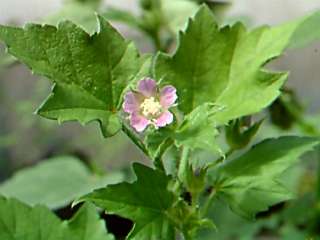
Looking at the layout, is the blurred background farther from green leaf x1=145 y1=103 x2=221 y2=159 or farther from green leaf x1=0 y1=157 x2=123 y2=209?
green leaf x1=145 y1=103 x2=221 y2=159

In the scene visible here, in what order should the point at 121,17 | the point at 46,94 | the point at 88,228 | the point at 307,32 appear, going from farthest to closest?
1. the point at 46,94
2. the point at 121,17
3. the point at 307,32
4. the point at 88,228

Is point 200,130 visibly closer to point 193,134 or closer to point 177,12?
point 193,134

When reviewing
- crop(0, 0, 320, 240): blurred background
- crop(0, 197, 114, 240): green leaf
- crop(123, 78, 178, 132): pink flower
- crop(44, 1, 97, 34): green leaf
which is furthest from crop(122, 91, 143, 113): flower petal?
crop(0, 0, 320, 240): blurred background

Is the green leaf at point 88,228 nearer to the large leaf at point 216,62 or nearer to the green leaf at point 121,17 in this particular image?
the large leaf at point 216,62

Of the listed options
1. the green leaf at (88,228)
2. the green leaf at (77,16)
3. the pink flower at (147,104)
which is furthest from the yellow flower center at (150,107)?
the green leaf at (77,16)

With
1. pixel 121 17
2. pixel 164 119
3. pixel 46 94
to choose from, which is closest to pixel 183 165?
pixel 164 119

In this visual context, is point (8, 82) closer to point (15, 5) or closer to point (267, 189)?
point (15, 5)

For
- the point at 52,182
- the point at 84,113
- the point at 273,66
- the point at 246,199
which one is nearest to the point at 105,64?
the point at 84,113
